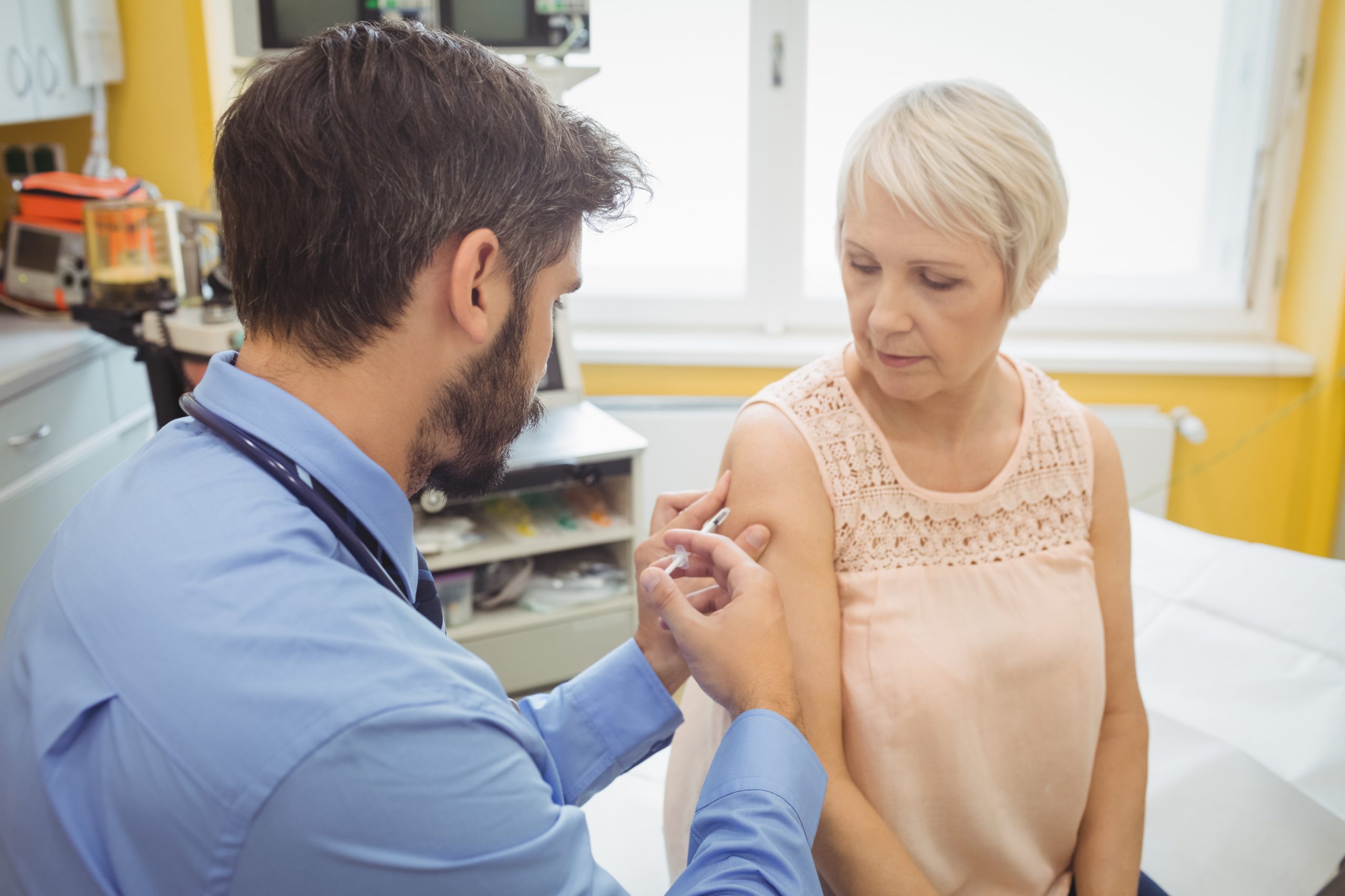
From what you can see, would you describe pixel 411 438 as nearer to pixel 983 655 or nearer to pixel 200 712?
pixel 200 712

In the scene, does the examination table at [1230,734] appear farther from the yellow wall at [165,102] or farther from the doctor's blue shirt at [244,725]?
the yellow wall at [165,102]

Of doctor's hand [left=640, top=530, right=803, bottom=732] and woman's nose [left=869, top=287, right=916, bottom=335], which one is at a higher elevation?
woman's nose [left=869, top=287, right=916, bottom=335]

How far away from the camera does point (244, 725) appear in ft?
1.95

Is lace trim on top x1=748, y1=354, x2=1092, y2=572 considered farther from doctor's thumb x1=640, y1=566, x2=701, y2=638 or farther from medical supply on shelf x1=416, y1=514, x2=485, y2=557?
medical supply on shelf x1=416, y1=514, x2=485, y2=557

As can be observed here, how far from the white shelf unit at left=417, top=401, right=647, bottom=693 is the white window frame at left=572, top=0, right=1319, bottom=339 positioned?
0.89 metres

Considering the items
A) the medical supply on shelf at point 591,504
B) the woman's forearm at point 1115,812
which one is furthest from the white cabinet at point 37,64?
the woman's forearm at point 1115,812

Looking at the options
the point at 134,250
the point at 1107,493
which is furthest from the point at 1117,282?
the point at 134,250

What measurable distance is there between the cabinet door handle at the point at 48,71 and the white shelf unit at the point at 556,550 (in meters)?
1.45

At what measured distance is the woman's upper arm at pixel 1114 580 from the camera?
122cm

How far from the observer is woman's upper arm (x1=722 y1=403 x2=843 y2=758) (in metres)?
1.07

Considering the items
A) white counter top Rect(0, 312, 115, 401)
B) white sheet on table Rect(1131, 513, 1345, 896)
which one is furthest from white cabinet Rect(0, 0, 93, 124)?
white sheet on table Rect(1131, 513, 1345, 896)

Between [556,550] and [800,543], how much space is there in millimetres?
1175

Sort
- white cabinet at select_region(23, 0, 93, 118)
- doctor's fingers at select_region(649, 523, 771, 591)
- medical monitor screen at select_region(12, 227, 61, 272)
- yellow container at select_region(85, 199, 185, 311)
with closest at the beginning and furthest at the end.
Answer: doctor's fingers at select_region(649, 523, 771, 591) → yellow container at select_region(85, 199, 185, 311) → white cabinet at select_region(23, 0, 93, 118) → medical monitor screen at select_region(12, 227, 61, 272)

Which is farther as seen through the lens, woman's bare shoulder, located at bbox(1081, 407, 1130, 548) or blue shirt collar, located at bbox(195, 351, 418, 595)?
woman's bare shoulder, located at bbox(1081, 407, 1130, 548)
